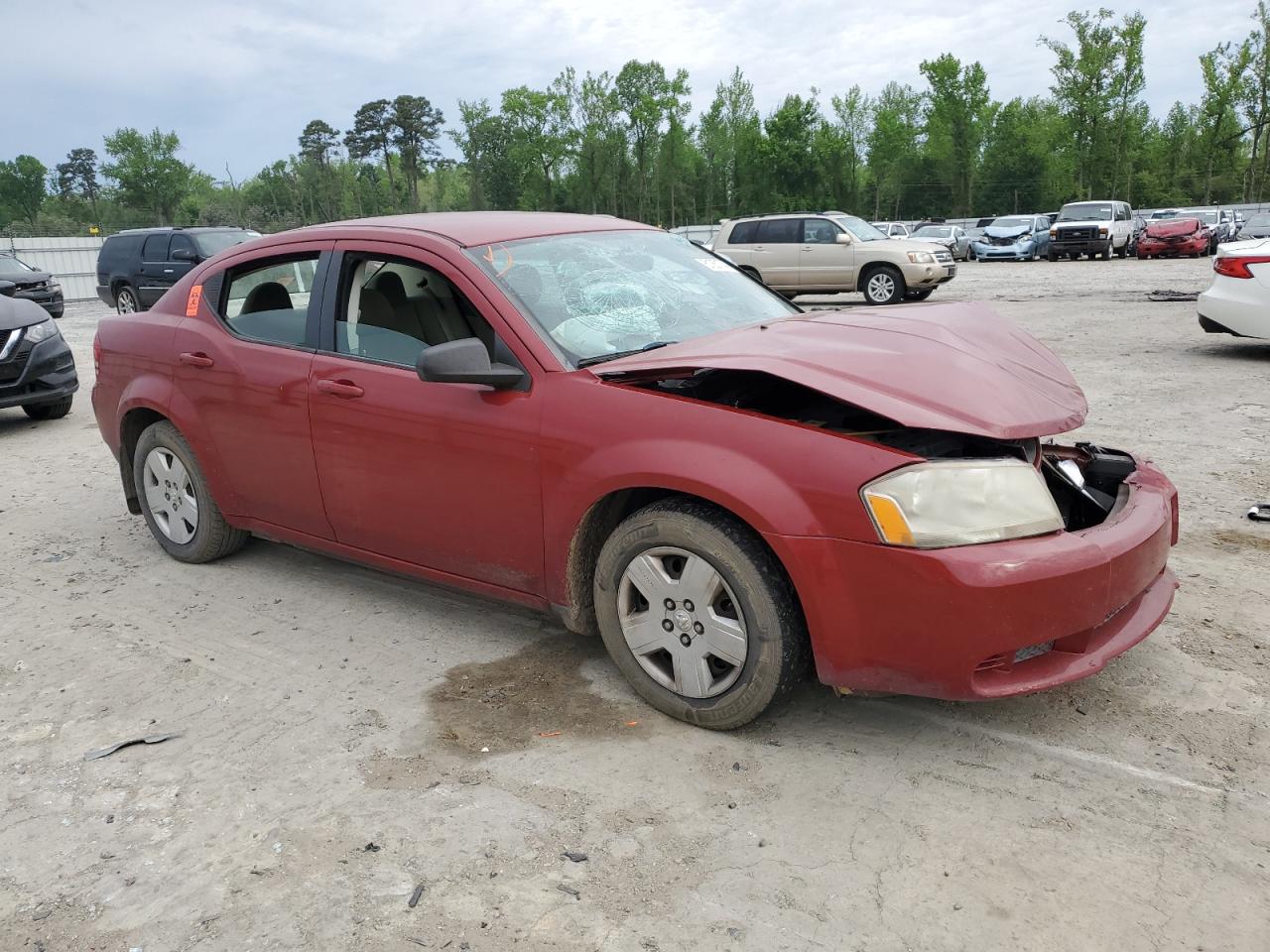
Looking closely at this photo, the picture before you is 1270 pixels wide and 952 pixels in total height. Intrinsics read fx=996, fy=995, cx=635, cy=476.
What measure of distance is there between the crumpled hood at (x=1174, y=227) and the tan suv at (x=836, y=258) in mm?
13604

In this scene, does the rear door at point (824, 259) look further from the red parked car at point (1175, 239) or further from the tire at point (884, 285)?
the red parked car at point (1175, 239)

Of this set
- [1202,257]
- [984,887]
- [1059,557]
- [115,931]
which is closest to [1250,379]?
[1059,557]

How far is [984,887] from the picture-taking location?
2.47 metres

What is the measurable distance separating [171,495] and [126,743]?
6.63ft

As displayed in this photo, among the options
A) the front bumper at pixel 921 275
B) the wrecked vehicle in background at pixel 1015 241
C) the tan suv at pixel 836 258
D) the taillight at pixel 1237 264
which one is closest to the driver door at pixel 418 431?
the taillight at pixel 1237 264

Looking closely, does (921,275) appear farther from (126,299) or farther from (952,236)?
(952,236)

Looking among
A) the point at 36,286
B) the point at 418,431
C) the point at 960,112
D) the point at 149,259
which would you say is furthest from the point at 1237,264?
the point at 960,112

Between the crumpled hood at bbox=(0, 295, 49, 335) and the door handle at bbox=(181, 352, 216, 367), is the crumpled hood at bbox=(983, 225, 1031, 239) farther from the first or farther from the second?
the door handle at bbox=(181, 352, 216, 367)

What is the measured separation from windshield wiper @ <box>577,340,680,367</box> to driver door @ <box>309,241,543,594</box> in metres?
0.22

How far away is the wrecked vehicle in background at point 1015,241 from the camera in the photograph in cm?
3309

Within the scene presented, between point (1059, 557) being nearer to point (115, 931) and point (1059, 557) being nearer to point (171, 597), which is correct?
point (115, 931)

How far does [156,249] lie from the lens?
20.6m

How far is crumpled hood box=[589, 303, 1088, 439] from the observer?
2.95 metres

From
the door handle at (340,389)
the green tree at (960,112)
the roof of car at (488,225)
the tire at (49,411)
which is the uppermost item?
the green tree at (960,112)
